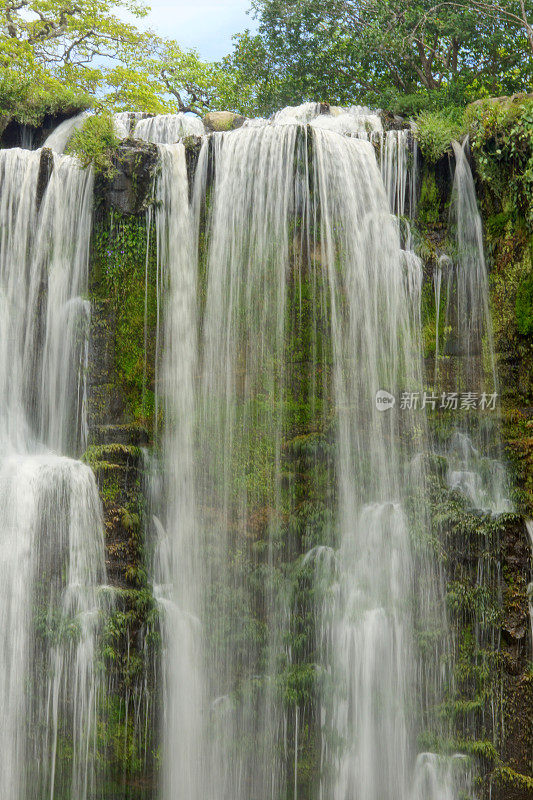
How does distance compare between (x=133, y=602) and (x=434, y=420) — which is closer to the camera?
(x=133, y=602)

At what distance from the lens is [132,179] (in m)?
9.02

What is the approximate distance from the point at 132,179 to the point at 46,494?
13.3ft

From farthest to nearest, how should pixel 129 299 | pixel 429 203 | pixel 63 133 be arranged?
pixel 63 133
pixel 429 203
pixel 129 299

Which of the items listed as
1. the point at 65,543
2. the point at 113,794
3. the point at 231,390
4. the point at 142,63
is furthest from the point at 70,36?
the point at 113,794

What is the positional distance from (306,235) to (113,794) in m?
6.64

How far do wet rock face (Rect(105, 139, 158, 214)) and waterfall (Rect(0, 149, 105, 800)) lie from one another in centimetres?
35

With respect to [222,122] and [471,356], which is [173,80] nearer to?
[222,122]

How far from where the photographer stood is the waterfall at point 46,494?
754 cm

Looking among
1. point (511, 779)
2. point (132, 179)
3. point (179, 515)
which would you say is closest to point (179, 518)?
point (179, 515)

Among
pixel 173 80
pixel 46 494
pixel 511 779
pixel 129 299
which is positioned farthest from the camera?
pixel 173 80

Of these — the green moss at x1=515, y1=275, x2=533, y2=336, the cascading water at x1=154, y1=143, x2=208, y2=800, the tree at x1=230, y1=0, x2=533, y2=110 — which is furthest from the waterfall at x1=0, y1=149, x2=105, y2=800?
the tree at x1=230, y1=0, x2=533, y2=110

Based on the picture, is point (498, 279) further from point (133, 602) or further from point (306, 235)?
point (133, 602)

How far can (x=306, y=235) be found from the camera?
8.80 meters

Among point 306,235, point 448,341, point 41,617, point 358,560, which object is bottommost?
point 41,617
